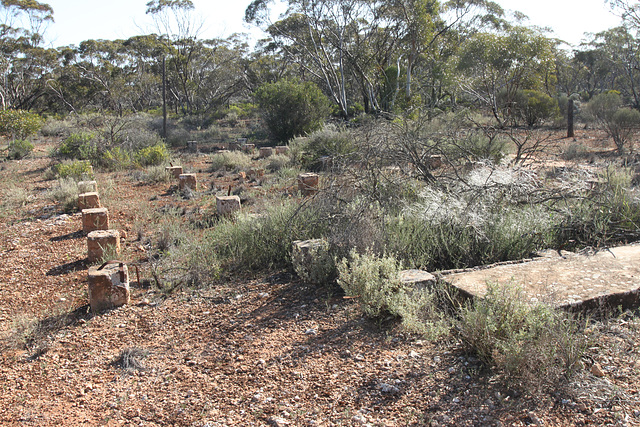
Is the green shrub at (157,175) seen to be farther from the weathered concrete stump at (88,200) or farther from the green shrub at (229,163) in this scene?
the weathered concrete stump at (88,200)

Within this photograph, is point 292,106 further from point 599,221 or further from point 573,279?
point 573,279

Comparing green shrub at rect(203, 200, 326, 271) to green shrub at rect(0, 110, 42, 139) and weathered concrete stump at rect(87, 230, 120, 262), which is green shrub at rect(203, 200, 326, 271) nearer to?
weathered concrete stump at rect(87, 230, 120, 262)

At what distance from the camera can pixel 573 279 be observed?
3.64 metres

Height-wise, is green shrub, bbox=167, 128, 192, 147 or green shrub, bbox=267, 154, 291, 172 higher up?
green shrub, bbox=167, 128, 192, 147

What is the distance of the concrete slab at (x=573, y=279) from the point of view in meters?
3.29

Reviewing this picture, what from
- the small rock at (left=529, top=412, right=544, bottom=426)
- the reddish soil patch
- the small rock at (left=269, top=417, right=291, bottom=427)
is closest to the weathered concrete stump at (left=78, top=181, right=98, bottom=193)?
A: the reddish soil patch

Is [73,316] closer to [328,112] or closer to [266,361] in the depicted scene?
[266,361]

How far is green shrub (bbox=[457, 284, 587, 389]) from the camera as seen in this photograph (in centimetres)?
258

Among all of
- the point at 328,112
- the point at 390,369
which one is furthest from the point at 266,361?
the point at 328,112

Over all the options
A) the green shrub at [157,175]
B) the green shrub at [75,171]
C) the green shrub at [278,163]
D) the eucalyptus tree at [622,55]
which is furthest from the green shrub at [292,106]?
the eucalyptus tree at [622,55]

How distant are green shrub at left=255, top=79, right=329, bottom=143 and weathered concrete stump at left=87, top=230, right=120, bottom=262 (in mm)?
12035

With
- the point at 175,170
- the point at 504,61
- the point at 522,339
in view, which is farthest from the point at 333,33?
the point at 522,339

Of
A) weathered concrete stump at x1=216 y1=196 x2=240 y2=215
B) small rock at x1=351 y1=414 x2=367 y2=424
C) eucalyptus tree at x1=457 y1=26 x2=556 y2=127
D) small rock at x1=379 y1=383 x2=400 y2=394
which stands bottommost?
small rock at x1=351 y1=414 x2=367 y2=424

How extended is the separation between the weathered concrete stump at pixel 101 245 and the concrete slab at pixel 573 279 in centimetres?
385
